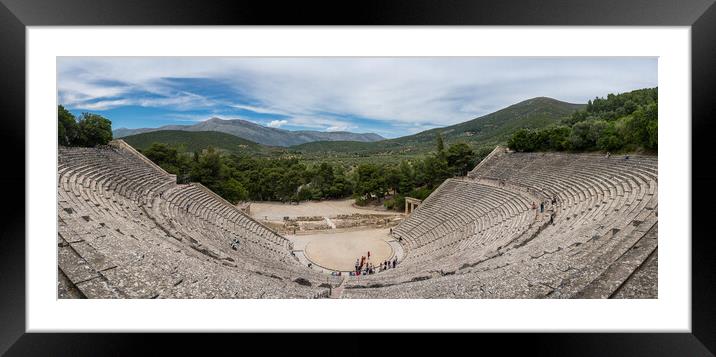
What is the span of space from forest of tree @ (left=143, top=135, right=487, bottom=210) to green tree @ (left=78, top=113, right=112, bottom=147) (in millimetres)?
3587

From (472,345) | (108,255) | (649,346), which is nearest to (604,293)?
(649,346)

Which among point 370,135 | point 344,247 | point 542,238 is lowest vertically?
point 344,247

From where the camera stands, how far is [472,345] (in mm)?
4176

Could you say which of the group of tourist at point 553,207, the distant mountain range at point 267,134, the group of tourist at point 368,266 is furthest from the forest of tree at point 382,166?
the group of tourist at point 368,266

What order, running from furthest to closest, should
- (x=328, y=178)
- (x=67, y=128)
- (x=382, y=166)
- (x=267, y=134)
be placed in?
(x=267, y=134), (x=328, y=178), (x=382, y=166), (x=67, y=128)

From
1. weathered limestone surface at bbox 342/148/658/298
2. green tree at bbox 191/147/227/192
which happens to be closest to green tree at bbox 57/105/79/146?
green tree at bbox 191/147/227/192

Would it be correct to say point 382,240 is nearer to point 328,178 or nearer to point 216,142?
point 328,178

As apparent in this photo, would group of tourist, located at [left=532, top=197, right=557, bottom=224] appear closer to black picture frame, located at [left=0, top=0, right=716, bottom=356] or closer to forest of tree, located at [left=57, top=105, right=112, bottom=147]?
black picture frame, located at [left=0, top=0, right=716, bottom=356]

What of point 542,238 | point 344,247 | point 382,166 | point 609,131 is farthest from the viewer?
point 382,166

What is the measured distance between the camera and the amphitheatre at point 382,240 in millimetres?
5066
